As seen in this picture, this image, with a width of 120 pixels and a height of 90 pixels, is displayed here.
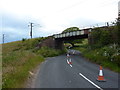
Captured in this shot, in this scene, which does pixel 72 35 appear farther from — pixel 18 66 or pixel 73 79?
pixel 73 79

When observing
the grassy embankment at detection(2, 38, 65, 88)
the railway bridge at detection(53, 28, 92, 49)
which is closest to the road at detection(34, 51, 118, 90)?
the grassy embankment at detection(2, 38, 65, 88)

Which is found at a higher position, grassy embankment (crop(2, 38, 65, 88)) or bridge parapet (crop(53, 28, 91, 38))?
bridge parapet (crop(53, 28, 91, 38))

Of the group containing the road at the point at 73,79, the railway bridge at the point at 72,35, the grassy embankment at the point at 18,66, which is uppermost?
the railway bridge at the point at 72,35

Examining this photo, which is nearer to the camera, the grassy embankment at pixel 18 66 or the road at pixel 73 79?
the grassy embankment at pixel 18 66

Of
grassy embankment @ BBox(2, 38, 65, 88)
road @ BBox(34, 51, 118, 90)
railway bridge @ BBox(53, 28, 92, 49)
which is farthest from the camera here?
railway bridge @ BBox(53, 28, 92, 49)

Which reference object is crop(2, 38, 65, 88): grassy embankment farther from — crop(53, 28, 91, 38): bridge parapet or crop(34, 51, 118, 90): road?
crop(53, 28, 91, 38): bridge parapet

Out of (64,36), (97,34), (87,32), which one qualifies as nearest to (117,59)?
(97,34)

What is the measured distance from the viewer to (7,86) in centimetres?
787

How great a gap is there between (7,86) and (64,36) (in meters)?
41.9

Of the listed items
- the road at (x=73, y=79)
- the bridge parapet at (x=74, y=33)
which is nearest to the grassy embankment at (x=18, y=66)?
the road at (x=73, y=79)

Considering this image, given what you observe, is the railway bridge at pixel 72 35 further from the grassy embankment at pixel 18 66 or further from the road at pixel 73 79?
the road at pixel 73 79

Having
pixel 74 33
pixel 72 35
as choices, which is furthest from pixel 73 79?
pixel 72 35

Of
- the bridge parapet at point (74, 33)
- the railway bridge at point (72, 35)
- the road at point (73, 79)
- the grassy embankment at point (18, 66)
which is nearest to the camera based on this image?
the grassy embankment at point (18, 66)

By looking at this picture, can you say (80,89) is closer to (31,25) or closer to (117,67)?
(117,67)
